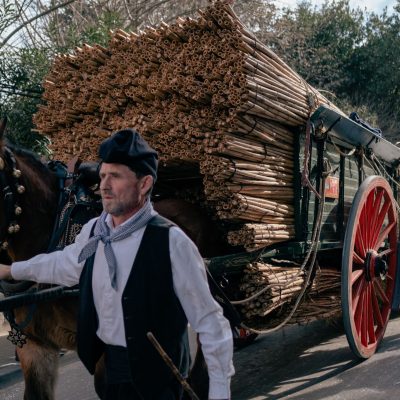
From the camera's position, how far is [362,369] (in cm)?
486

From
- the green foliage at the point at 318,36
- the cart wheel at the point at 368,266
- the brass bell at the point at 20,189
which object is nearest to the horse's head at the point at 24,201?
the brass bell at the point at 20,189

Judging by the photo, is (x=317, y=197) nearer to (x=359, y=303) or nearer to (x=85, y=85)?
(x=359, y=303)

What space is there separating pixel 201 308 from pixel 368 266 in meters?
3.33

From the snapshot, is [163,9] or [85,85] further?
[163,9]

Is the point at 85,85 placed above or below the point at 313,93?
above

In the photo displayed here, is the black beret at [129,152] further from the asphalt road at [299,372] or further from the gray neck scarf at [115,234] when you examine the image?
the asphalt road at [299,372]

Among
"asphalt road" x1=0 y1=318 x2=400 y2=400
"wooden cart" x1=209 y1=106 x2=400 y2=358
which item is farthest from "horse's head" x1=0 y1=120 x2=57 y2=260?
"asphalt road" x1=0 y1=318 x2=400 y2=400

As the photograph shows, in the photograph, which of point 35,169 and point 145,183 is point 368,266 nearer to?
point 35,169

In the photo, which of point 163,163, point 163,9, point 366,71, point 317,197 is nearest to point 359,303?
point 317,197

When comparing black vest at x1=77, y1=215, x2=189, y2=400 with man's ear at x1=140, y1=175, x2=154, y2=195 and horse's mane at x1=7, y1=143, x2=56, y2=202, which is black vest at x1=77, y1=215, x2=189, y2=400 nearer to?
man's ear at x1=140, y1=175, x2=154, y2=195

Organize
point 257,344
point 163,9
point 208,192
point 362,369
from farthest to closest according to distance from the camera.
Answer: point 163,9 < point 257,344 < point 362,369 < point 208,192

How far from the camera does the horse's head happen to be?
3.23m

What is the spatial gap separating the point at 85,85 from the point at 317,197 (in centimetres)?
198

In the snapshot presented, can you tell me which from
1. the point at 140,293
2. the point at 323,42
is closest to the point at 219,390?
the point at 140,293
